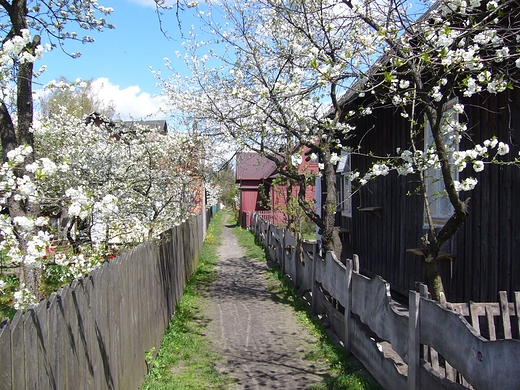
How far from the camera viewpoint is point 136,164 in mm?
11828

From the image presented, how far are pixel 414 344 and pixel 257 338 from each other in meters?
3.77

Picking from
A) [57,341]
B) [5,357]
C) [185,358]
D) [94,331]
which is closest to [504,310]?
[94,331]

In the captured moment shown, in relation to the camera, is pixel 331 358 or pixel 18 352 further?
pixel 331 358

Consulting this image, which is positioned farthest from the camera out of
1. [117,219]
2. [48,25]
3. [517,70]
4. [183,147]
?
[183,147]

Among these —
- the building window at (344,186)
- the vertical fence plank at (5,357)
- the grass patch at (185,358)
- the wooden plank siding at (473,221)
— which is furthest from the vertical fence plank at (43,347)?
the building window at (344,186)

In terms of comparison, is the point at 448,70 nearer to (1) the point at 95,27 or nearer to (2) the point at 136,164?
(1) the point at 95,27

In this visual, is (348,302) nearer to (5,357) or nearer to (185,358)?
(185,358)

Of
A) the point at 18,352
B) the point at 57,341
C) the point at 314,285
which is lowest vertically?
the point at 314,285

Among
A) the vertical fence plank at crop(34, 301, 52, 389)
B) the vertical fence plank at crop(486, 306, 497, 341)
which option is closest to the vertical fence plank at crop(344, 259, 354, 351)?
the vertical fence plank at crop(486, 306, 497, 341)

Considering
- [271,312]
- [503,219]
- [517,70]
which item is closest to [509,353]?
[503,219]

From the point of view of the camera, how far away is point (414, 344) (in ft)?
14.2

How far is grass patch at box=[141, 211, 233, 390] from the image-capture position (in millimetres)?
5750

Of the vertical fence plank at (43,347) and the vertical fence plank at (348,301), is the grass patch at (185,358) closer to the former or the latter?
the vertical fence plank at (348,301)

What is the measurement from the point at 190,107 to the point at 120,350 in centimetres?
882
